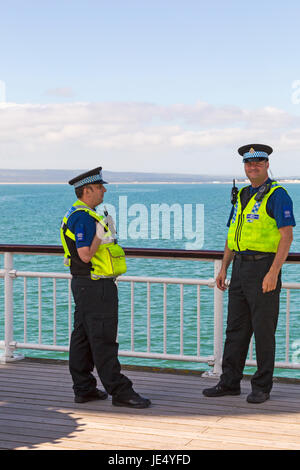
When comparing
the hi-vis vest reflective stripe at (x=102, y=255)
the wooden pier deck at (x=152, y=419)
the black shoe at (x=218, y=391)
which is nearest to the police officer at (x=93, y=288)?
the hi-vis vest reflective stripe at (x=102, y=255)

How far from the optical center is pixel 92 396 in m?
4.83

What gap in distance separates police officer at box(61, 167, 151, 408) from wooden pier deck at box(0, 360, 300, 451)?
0.55 feet

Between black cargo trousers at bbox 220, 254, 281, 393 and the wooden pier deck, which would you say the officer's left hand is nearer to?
black cargo trousers at bbox 220, 254, 281, 393

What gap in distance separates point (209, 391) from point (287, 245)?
1194 mm

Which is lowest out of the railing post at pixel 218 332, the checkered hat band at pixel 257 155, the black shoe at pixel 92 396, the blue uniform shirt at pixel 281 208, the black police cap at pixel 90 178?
the black shoe at pixel 92 396

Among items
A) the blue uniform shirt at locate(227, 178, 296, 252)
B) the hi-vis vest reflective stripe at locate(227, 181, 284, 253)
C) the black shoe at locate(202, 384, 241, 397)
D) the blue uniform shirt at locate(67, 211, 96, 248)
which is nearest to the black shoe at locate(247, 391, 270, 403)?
the black shoe at locate(202, 384, 241, 397)

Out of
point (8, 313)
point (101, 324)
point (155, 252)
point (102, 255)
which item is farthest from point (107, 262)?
point (8, 313)

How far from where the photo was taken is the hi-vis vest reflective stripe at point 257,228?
15.0 ft

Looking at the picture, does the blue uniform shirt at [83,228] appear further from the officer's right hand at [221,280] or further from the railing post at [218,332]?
the railing post at [218,332]

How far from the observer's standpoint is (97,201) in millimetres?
4504

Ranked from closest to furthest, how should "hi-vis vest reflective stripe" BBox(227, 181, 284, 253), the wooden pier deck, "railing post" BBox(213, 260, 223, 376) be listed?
the wooden pier deck < "hi-vis vest reflective stripe" BBox(227, 181, 284, 253) < "railing post" BBox(213, 260, 223, 376)

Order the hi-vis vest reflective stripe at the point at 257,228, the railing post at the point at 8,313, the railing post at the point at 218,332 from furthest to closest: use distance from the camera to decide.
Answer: the railing post at the point at 8,313
the railing post at the point at 218,332
the hi-vis vest reflective stripe at the point at 257,228

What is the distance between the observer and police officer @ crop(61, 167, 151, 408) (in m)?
4.41
